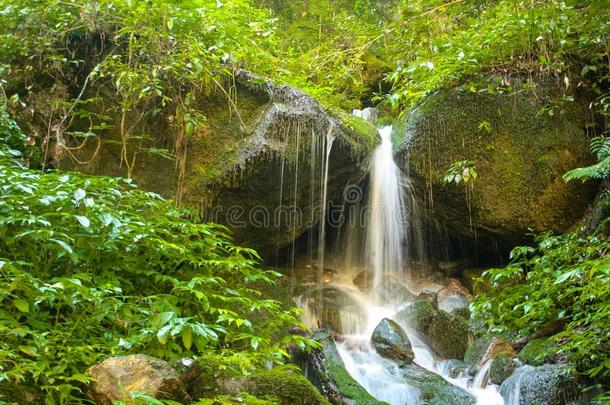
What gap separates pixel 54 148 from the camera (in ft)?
19.6

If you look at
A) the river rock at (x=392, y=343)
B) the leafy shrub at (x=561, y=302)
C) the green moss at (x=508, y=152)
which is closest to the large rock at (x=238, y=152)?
the green moss at (x=508, y=152)

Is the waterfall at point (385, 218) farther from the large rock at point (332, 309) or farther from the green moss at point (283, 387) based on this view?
the green moss at point (283, 387)

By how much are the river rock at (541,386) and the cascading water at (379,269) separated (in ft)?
4.17

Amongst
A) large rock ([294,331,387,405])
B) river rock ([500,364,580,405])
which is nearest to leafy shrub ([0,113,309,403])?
large rock ([294,331,387,405])

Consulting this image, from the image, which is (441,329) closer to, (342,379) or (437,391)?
(437,391)

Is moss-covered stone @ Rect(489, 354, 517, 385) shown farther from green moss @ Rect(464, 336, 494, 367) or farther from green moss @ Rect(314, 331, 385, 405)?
green moss @ Rect(314, 331, 385, 405)

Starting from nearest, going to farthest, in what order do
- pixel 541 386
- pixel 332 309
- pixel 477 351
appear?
pixel 541 386, pixel 477 351, pixel 332 309

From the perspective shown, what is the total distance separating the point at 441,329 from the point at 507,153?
2.54m

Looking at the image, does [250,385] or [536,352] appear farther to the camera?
[536,352]

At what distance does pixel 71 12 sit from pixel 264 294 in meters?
4.05

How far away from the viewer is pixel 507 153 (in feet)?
22.8

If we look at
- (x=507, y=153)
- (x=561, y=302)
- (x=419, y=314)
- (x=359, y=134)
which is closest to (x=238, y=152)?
(x=359, y=134)

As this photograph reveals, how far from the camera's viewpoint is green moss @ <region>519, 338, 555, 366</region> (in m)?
4.72

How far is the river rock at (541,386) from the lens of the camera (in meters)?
4.16
